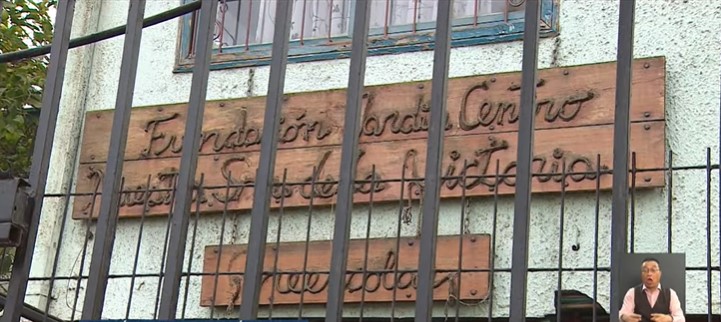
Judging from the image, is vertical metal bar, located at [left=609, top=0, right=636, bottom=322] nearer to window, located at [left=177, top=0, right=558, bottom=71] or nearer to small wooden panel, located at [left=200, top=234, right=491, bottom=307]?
small wooden panel, located at [left=200, top=234, right=491, bottom=307]

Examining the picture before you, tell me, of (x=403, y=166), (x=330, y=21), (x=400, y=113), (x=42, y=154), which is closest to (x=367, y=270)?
(x=403, y=166)

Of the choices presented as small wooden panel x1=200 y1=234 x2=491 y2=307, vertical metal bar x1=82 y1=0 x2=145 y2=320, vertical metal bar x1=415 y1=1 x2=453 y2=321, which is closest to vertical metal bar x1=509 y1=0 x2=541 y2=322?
vertical metal bar x1=415 y1=1 x2=453 y2=321

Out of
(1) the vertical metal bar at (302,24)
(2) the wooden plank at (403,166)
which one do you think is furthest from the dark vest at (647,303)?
(1) the vertical metal bar at (302,24)

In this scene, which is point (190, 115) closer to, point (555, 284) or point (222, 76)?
point (555, 284)

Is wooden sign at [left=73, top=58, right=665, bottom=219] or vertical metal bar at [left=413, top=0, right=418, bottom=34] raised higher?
vertical metal bar at [left=413, top=0, right=418, bottom=34]

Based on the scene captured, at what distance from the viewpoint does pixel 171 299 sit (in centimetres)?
291

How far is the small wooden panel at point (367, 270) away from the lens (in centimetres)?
605

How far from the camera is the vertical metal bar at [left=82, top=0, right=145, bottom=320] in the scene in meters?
3.00

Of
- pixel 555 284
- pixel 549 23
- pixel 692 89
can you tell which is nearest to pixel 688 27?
pixel 692 89

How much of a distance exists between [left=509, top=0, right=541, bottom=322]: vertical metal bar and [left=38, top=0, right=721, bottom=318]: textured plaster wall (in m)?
3.00

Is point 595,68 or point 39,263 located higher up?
point 595,68

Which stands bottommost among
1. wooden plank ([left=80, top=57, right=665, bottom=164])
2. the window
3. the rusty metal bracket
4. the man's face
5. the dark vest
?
the dark vest

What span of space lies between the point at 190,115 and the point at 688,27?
12.5 feet

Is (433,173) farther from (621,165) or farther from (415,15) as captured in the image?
(415,15)
